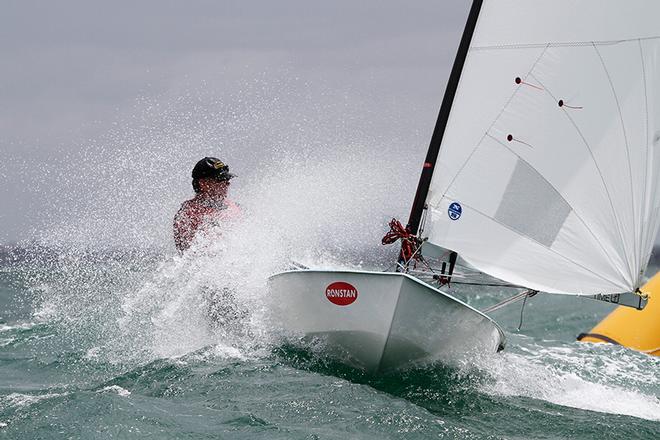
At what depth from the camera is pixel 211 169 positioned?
21.4 ft

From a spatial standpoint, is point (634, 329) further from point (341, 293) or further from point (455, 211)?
point (341, 293)

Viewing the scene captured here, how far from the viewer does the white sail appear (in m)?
5.68

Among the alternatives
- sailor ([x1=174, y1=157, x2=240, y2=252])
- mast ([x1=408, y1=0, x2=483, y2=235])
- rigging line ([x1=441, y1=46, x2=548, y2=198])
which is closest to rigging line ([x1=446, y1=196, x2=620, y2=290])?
rigging line ([x1=441, y1=46, x2=548, y2=198])

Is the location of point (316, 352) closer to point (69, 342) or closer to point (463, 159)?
point (463, 159)

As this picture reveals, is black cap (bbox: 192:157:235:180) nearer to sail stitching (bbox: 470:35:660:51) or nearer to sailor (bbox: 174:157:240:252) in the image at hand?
sailor (bbox: 174:157:240:252)

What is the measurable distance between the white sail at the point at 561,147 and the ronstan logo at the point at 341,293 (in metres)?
0.94

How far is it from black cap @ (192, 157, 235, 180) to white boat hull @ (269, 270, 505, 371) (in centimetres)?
125

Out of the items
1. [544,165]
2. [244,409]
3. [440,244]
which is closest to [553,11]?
[544,165]

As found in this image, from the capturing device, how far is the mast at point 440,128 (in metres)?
5.93

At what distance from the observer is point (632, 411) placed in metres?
5.50

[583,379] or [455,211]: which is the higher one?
[455,211]

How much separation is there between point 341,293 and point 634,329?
5.48 metres

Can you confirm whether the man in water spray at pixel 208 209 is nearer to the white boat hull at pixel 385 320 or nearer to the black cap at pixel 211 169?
the black cap at pixel 211 169

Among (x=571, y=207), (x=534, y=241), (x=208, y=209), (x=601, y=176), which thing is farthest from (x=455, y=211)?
(x=208, y=209)
